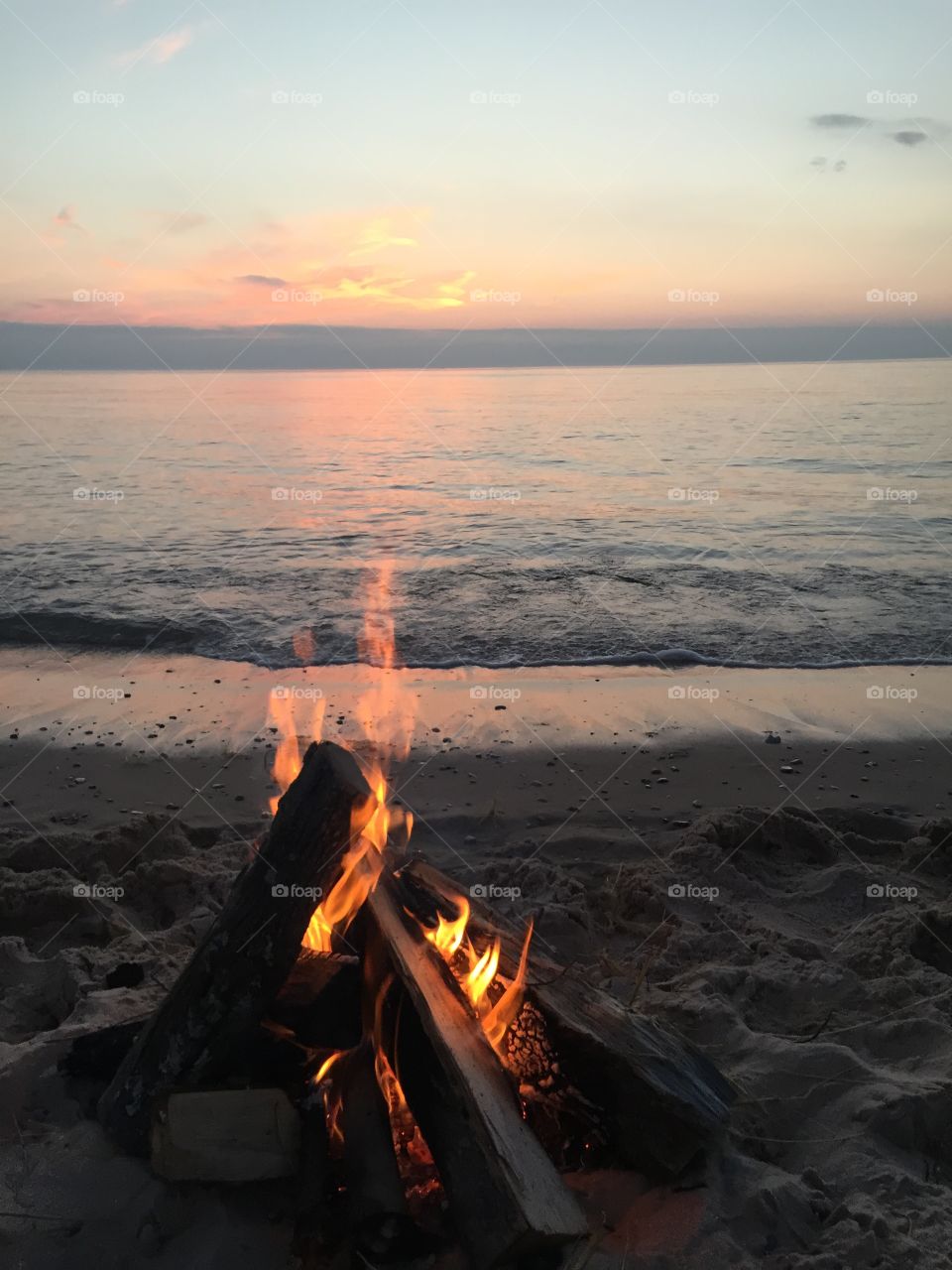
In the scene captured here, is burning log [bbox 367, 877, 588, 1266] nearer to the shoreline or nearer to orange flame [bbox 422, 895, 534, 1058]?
orange flame [bbox 422, 895, 534, 1058]

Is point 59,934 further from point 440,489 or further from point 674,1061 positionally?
point 440,489

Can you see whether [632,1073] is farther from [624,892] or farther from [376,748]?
[376,748]

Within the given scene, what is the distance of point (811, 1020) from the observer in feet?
14.5

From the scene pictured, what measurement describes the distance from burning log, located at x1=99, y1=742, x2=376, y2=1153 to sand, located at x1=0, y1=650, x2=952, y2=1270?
24cm

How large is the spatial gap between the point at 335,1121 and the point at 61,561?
48.3 ft

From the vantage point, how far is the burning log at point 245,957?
10.9 feet

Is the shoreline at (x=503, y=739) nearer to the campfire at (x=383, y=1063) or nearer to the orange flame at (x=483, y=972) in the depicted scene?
the orange flame at (x=483, y=972)

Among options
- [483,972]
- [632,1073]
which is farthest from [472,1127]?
[483,972]

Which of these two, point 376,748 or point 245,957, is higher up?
point 245,957

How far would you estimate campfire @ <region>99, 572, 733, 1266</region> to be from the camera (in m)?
2.98

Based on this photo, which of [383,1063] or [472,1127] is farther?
[383,1063]

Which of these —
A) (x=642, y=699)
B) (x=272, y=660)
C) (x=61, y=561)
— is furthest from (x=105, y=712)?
(x=61, y=561)

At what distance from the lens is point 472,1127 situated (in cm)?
287

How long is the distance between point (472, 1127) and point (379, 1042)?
624 millimetres
